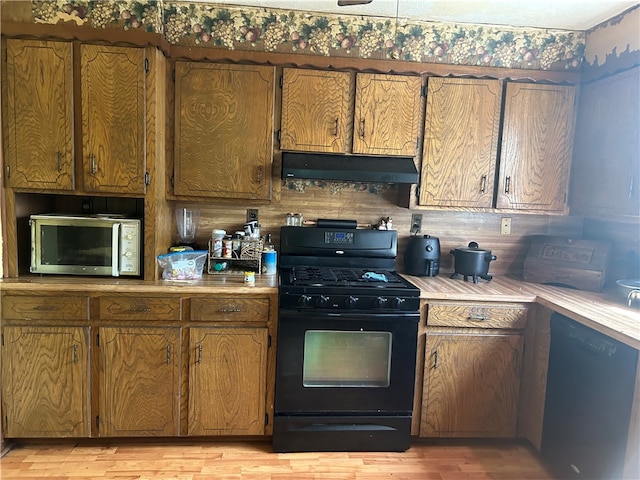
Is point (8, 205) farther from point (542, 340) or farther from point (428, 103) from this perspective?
point (542, 340)

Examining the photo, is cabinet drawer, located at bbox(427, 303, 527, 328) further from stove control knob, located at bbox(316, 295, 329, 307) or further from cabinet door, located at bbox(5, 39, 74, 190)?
cabinet door, located at bbox(5, 39, 74, 190)

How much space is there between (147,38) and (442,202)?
6.03ft

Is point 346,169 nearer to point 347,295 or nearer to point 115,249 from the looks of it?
point 347,295

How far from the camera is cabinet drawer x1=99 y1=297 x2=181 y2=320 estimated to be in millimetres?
2275

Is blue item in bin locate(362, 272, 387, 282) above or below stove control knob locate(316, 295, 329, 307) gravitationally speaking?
above

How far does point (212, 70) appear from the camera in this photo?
98.3 inches

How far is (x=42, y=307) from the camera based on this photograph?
2.25 metres

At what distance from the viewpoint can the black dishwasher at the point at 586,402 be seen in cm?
181

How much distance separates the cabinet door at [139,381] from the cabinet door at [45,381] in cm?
11

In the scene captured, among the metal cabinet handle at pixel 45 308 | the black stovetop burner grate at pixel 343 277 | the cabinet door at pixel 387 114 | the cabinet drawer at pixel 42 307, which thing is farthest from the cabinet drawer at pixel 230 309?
the cabinet door at pixel 387 114

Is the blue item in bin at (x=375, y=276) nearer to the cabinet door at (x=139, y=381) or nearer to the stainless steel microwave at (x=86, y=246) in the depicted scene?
the cabinet door at (x=139, y=381)

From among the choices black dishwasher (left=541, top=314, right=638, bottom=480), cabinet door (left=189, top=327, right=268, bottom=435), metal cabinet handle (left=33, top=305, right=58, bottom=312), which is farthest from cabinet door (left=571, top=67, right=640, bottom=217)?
metal cabinet handle (left=33, top=305, right=58, bottom=312)

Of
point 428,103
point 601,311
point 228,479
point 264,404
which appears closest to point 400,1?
point 428,103

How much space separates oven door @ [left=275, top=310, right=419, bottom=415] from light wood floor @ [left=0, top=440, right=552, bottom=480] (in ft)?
0.85
